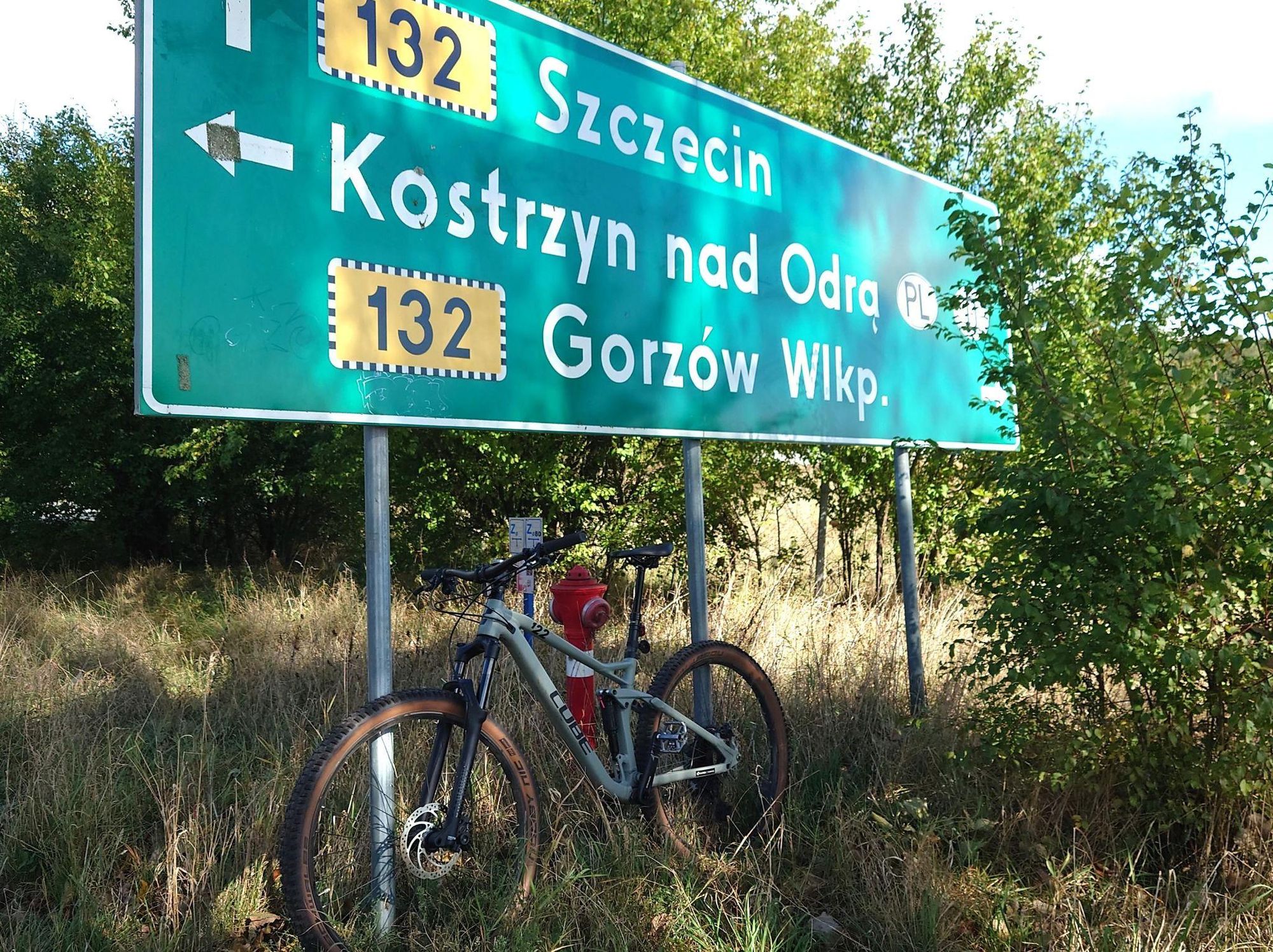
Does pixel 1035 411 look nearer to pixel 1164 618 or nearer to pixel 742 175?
pixel 1164 618

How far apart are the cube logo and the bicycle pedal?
8.27 feet

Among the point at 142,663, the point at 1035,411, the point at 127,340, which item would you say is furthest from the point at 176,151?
the point at 127,340

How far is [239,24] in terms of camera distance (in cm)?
265

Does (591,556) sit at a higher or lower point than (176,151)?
lower

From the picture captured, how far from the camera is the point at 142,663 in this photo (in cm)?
613

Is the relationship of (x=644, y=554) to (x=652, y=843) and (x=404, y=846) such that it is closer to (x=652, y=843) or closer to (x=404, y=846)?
(x=652, y=843)

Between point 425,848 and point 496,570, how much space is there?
0.79 metres

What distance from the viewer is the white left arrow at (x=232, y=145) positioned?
258 cm

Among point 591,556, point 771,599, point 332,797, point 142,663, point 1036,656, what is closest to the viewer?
point 332,797

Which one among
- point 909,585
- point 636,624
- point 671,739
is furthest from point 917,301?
point 671,739

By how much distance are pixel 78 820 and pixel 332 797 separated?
977mm

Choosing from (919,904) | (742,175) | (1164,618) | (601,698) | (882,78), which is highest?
(882,78)

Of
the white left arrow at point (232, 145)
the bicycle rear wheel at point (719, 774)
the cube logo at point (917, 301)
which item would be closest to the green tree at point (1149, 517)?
the bicycle rear wheel at point (719, 774)

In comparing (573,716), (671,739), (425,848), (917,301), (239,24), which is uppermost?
(239,24)
